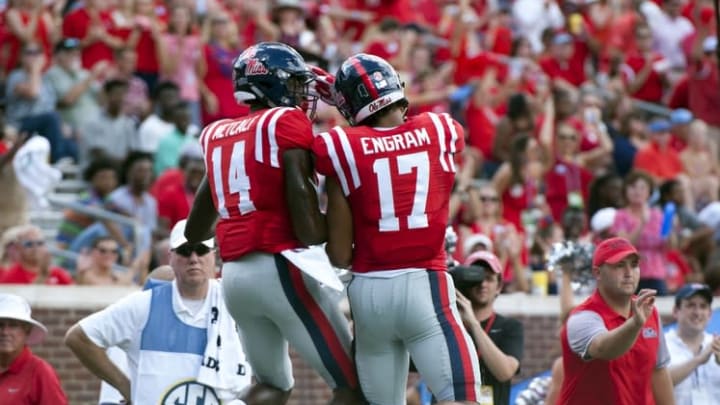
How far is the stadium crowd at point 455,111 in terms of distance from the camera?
15086mm

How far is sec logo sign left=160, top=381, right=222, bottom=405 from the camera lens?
978cm

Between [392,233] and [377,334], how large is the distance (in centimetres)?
46

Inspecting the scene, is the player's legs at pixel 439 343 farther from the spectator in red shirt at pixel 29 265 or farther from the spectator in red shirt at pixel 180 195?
the spectator in red shirt at pixel 180 195

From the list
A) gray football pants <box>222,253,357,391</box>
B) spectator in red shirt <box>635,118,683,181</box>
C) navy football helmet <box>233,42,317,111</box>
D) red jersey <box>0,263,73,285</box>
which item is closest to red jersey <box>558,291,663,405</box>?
gray football pants <box>222,253,357,391</box>

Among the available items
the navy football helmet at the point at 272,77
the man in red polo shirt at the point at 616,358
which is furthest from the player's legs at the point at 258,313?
the man in red polo shirt at the point at 616,358

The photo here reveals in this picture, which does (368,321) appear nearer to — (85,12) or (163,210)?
(163,210)

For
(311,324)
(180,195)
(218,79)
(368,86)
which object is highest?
(218,79)

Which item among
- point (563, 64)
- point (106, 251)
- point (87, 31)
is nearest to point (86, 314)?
point (106, 251)

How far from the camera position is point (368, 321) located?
804 cm

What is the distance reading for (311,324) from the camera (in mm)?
8086

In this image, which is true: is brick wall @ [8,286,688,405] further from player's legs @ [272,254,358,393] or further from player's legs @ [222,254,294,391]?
player's legs @ [272,254,358,393]

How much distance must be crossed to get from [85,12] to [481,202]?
4976mm

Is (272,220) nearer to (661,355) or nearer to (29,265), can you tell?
(661,355)

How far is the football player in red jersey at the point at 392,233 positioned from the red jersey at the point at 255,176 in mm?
172
